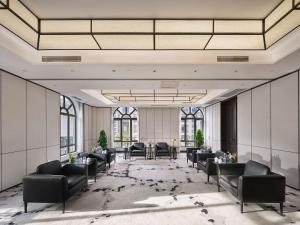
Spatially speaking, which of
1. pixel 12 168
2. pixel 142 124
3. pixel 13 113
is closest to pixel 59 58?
pixel 13 113

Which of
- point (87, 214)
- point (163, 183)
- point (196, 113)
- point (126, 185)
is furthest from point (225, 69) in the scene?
point (196, 113)

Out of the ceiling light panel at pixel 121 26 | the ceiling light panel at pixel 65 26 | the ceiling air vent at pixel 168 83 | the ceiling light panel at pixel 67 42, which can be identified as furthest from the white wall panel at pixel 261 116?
the ceiling light panel at pixel 65 26

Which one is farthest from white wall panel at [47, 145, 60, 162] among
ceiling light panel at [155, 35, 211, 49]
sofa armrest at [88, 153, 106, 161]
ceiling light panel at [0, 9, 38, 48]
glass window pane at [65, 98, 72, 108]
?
ceiling light panel at [155, 35, 211, 49]

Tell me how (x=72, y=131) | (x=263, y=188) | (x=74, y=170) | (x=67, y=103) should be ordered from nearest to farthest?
(x=263, y=188) < (x=74, y=170) < (x=67, y=103) < (x=72, y=131)

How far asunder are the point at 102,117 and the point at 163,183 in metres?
9.03

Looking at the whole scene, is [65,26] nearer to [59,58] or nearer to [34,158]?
[59,58]

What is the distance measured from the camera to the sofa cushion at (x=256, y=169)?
15.7 feet

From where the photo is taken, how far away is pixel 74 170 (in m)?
5.82

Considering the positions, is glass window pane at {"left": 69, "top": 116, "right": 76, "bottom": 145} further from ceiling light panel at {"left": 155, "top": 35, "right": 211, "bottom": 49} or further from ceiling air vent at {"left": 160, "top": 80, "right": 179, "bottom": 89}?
ceiling light panel at {"left": 155, "top": 35, "right": 211, "bottom": 49}

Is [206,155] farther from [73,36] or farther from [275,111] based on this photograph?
[73,36]

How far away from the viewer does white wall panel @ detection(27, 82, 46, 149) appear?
7.10 metres

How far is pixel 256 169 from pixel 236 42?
2.84m

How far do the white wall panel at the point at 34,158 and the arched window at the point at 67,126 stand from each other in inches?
116

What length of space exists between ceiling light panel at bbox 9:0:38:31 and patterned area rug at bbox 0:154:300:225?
3.64m
